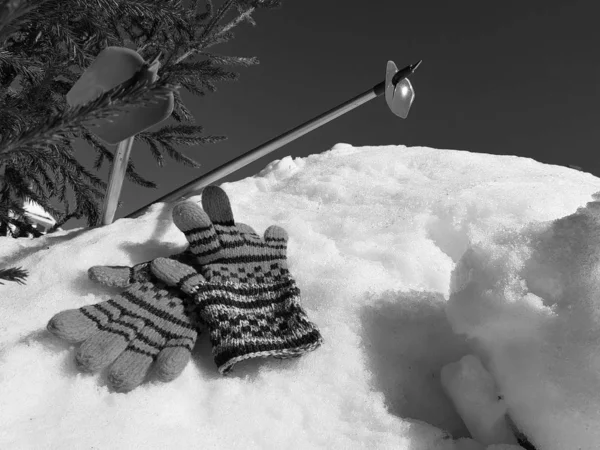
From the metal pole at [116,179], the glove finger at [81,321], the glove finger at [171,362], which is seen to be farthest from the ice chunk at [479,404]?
the metal pole at [116,179]

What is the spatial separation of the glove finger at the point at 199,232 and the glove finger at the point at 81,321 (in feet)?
0.98

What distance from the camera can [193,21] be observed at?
1.77 m

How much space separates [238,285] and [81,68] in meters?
1.04

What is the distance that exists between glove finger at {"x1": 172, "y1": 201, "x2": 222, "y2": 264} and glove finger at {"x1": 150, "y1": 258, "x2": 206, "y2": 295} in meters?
0.09

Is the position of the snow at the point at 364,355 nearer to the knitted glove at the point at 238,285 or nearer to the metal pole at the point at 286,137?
the knitted glove at the point at 238,285

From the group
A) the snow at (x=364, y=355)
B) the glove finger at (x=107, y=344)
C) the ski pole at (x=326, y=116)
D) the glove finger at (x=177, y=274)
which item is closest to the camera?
the snow at (x=364, y=355)

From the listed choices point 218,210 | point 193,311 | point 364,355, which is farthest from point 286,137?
point 364,355

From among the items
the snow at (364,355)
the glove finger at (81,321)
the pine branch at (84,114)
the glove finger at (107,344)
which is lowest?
A: the snow at (364,355)

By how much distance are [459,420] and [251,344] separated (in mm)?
542

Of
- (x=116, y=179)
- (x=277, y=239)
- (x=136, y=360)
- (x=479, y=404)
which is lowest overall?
(x=479, y=404)

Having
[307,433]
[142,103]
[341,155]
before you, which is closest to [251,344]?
[307,433]

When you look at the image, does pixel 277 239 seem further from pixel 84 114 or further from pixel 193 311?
pixel 84 114

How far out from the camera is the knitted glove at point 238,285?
108 centimetres

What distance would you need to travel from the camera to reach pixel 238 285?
1.26 meters
